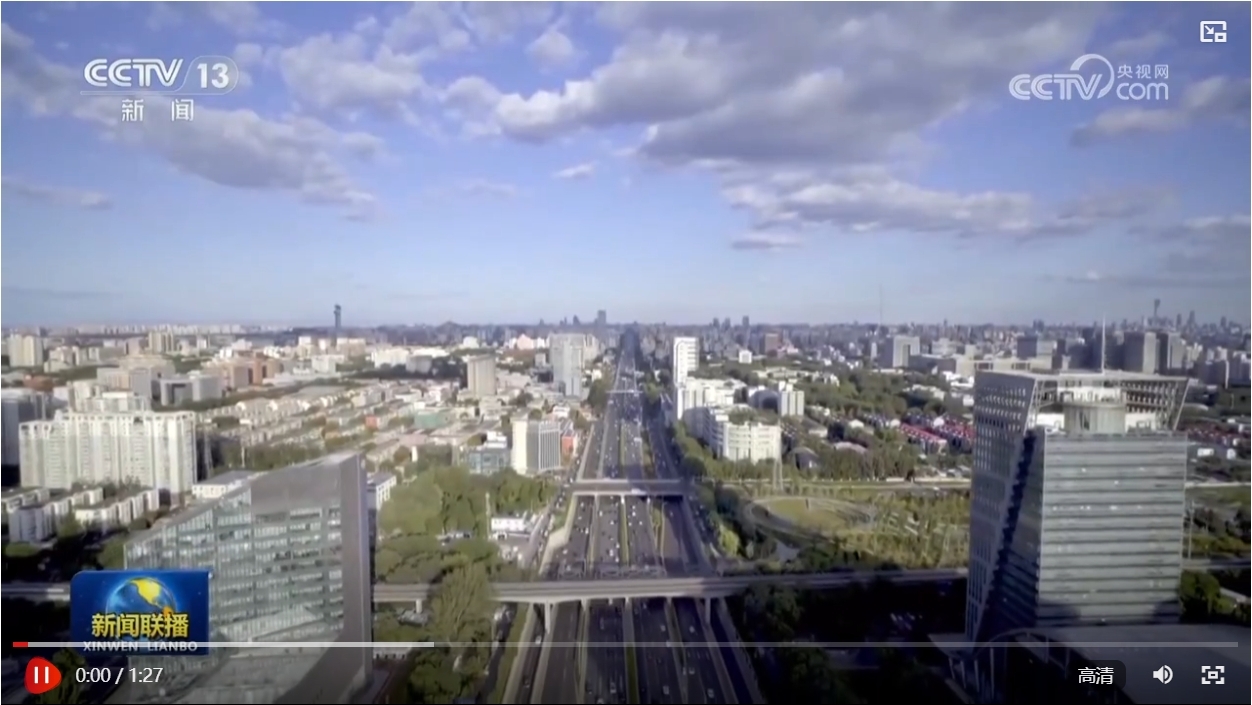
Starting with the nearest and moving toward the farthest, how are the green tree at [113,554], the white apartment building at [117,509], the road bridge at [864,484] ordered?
the green tree at [113,554] < the white apartment building at [117,509] < the road bridge at [864,484]

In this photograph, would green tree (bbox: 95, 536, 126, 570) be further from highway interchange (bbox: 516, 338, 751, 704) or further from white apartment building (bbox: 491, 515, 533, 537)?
highway interchange (bbox: 516, 338, 751, 704)

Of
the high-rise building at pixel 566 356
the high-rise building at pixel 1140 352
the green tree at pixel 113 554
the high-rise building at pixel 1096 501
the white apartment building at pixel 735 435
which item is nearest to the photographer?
the green tree at pixel 113 554

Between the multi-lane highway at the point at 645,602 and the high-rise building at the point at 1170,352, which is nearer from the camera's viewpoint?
the multi-lane highway at the point at 645,602

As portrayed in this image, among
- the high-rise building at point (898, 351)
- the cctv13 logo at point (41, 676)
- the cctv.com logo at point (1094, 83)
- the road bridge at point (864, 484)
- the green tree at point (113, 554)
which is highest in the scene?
the cctv.com logo at point (1094, 83)

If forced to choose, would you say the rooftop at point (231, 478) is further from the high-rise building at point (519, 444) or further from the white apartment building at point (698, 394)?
the white apartment building at point (698, 394)

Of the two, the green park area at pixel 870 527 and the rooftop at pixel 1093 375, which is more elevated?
the rooftop at pixel 1093 375

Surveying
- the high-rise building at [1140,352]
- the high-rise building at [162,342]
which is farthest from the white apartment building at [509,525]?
the high-rise building at [1140,352]
